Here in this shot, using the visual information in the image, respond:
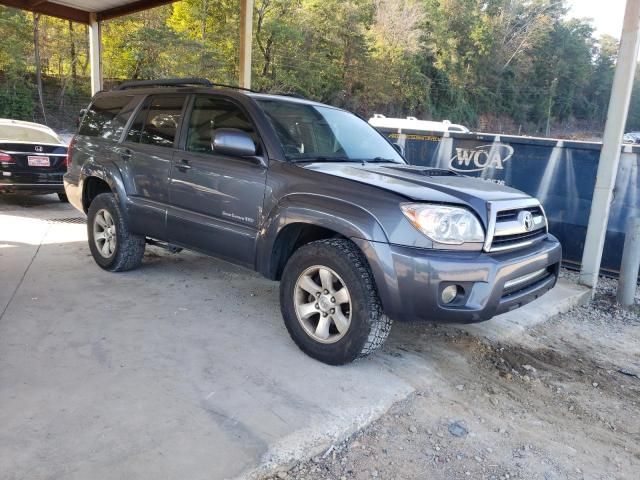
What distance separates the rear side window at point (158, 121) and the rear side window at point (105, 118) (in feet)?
0.89

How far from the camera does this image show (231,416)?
9.41 feet

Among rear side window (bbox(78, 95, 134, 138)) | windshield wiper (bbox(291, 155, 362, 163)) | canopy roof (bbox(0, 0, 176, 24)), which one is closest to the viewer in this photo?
windshield wiper (bbox(291, 155, 362, 163))

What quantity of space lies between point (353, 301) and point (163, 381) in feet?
4.13

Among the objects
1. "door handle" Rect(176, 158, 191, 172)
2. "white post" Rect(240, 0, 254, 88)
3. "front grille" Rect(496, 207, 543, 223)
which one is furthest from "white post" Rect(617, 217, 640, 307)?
"white post" Rect(240, 0, 254, 88)

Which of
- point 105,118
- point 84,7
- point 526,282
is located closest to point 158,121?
point 105,118

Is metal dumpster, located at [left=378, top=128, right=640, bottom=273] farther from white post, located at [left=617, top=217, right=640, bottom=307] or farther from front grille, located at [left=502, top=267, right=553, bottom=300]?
front grille, located at [left=502, top=267, right=553, bottom=300]

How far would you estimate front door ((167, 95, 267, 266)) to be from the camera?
395 cm

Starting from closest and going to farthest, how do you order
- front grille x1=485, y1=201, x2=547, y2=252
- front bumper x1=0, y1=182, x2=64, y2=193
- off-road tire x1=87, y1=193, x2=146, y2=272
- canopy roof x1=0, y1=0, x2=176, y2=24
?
front grille x1=485, y1=201, x2=547, y2=252
off-road tire x1=87, y1=193, x2=146, y2=272
front bumper x1=0, y1=182, x2=64, y2=193
canopy roof x1=0, y1=0, x2=176, y2=24

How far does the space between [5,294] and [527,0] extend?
7531cm

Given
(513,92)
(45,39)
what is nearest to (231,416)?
(45,39)

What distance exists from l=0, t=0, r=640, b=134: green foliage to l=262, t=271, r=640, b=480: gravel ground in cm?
2463

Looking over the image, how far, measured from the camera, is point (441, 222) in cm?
315

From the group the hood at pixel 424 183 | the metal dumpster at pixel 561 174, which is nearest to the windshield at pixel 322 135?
the hood at pixel 424 183

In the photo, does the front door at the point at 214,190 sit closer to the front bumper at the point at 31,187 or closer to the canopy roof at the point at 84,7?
the front bumper at the point at 31,187
